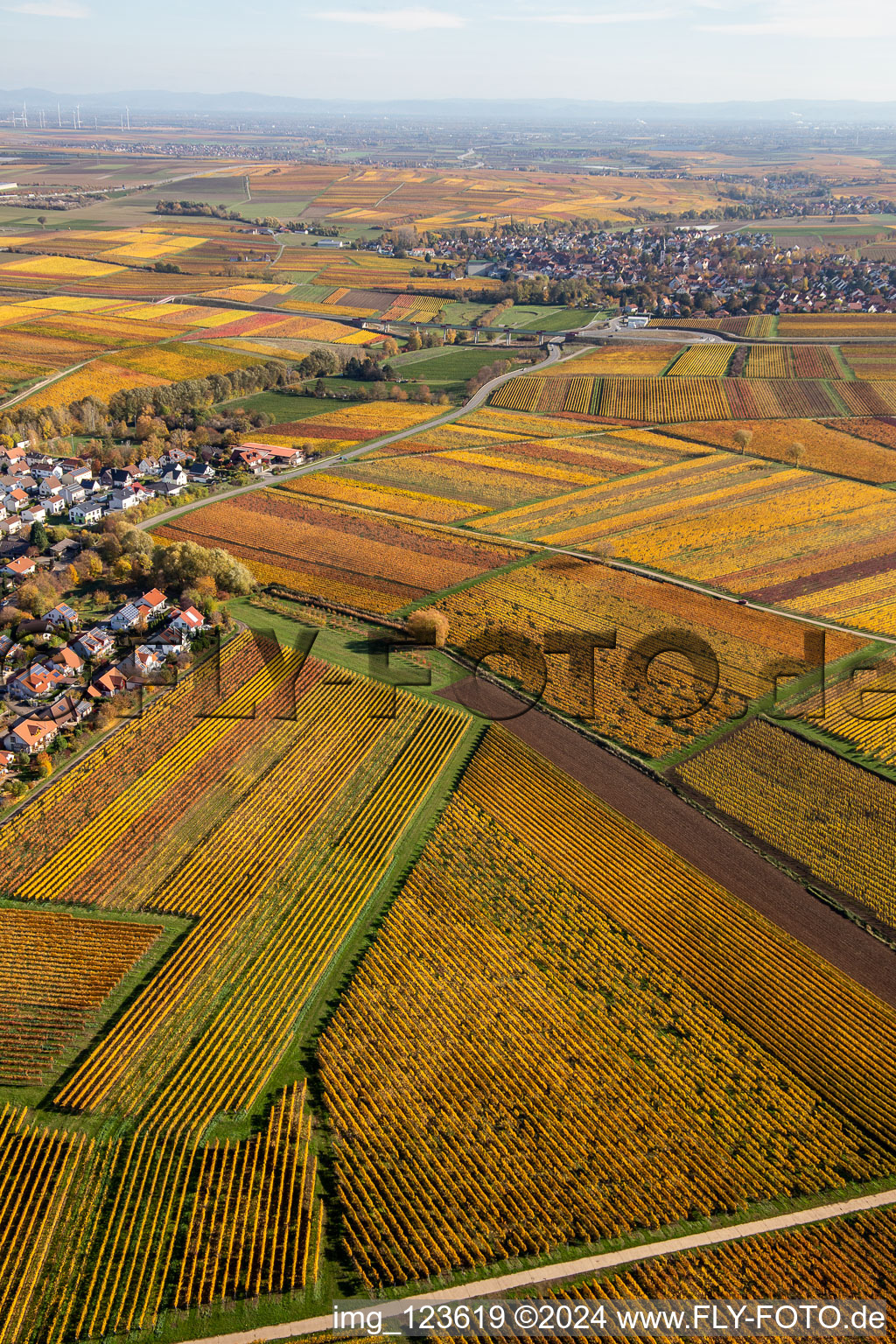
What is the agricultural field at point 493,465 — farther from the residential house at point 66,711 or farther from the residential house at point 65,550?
the residential house at point 66,711

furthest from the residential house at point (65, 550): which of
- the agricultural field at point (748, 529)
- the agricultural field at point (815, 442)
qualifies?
the agricultural field at point (815, 442)

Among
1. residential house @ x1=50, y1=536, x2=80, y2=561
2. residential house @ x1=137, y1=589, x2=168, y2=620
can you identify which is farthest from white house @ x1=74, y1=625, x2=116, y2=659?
residential house @ x1=50, y1=536, x2=80, y2=561

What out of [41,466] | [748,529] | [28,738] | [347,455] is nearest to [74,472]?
[41,466]

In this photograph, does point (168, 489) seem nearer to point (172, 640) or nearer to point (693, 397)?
point (172, 640)

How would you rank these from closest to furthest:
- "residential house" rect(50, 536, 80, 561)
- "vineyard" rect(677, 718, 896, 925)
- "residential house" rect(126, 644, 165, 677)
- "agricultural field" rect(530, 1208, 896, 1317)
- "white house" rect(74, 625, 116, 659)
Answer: "agricultural field" rect(530, 1208, 896, 1317) < "vineyard" rect(677, 718, 896, 925) < "residential house" rect(126, 644, 165, 677) < "white house" rect(74, 625, 116, 659) < "residential house" rect(50, 536, 80, 561)

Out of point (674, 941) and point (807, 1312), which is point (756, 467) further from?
point (807, 1312)

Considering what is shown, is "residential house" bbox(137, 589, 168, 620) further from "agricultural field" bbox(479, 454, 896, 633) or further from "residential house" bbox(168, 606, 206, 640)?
"agricultural field" bbox(479, 454, 896, 633)
